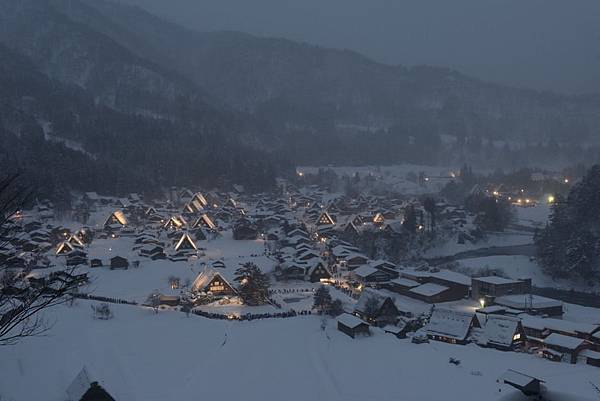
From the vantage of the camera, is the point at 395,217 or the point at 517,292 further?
the point at 395,217

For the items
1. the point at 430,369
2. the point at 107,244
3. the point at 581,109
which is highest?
the point at 581,109

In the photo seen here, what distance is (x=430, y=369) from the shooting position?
1538 cm

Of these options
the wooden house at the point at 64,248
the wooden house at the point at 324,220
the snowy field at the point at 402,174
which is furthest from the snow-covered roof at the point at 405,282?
the snowy field at the point at 402,174

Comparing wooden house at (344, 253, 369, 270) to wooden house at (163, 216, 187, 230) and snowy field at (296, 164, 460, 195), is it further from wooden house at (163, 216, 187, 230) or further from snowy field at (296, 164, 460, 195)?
snowy field at (296, 164, 460, 195)

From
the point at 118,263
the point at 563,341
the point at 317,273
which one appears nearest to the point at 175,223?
the point at 118,263

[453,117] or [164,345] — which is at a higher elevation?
[453,117]

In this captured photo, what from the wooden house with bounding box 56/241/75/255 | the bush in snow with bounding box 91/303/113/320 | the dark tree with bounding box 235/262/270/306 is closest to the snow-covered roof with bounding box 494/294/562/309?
the dark tree with bounding box 235/262/270/306

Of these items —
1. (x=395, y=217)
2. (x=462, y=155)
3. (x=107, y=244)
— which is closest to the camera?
(x=107, y=244)

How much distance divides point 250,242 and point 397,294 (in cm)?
1518

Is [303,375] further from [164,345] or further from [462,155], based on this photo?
[462,155]

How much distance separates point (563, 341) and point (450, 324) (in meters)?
4.11

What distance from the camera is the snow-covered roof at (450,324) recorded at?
61.4 feet

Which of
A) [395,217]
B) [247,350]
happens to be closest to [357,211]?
[395,217]

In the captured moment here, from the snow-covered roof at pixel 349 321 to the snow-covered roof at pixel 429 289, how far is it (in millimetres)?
7241
